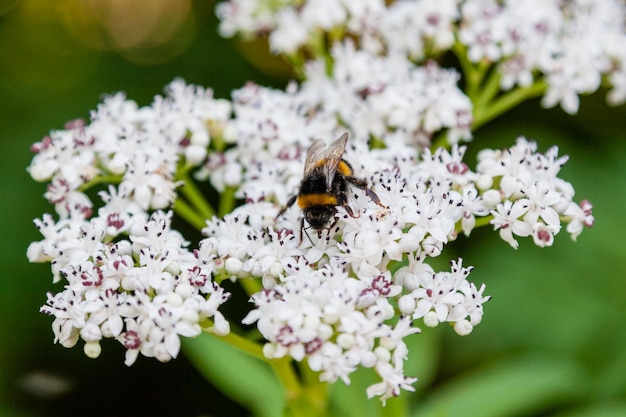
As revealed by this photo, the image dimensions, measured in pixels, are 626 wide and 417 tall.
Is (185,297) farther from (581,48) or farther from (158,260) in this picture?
(581,48)

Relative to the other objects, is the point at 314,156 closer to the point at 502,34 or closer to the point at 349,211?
the point at 349,211

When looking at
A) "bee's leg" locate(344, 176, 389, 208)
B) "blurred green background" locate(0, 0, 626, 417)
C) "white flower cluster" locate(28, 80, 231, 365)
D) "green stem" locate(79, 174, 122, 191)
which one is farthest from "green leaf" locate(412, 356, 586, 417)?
"green stem" locate(79, 174, 122, 191)

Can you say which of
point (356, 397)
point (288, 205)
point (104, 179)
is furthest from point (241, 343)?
point (356, 397)

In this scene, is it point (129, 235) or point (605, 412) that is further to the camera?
point (605, 412)

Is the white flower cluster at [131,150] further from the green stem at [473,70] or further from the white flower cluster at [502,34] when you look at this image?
the green stem at [473,70]

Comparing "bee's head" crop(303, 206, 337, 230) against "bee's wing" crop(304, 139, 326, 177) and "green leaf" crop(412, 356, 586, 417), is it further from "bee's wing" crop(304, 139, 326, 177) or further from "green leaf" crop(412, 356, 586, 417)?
"green leaf" crop(412, 356, 586, 417)

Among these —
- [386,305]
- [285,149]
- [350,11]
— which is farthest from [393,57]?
[386,305]
